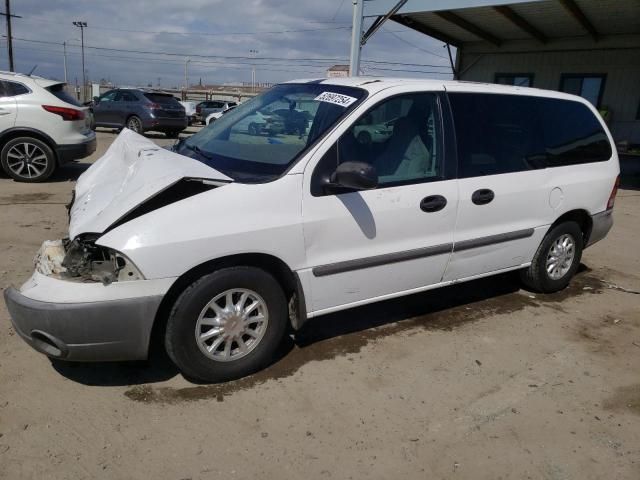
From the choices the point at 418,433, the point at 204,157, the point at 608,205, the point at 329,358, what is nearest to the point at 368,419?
the point at 418,433

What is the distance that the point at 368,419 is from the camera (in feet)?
9.24

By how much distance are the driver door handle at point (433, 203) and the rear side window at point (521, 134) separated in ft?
0.88

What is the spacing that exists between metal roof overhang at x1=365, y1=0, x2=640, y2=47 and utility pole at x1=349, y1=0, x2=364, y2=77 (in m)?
0.21

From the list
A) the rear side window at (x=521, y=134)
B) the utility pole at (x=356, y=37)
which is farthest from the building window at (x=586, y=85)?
the rear side window at (x=521, y=134)

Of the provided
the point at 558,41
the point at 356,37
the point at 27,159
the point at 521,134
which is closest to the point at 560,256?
the point at 521,134

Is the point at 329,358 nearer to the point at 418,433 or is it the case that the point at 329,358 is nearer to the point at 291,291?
the point at 291,291

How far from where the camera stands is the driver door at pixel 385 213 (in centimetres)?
311

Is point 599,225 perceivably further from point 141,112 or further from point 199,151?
Result: point 141,112

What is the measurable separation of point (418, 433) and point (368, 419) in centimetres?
27

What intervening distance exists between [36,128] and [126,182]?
621cm

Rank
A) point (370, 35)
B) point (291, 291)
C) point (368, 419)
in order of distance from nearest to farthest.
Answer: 1. point (368, 419)
2. point (291, 291)
3. point (370, 35)

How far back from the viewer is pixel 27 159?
832cm

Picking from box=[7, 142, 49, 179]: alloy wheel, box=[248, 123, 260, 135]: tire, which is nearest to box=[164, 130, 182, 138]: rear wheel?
box=[7, 142, 49, 179]: alloy wheel

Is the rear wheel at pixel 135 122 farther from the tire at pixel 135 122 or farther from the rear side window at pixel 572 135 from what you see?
the rear side window at pixel 572 135
